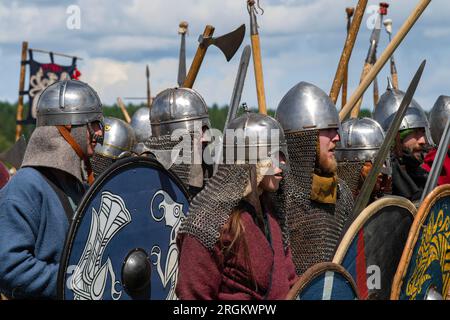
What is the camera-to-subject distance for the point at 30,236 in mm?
4402

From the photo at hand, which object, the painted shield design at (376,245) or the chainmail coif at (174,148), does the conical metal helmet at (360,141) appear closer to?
the chainmail coif at (174,148)

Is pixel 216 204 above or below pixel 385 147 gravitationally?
below

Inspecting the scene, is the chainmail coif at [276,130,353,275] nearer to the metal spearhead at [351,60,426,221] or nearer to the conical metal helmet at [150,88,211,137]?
the metal spearhead at [351,60,426,221]

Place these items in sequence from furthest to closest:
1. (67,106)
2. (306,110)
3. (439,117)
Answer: (439,117) → (306,110) → (67,106)

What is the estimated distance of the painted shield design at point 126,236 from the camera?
167 inches

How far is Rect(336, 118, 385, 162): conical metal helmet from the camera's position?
22.6 feet

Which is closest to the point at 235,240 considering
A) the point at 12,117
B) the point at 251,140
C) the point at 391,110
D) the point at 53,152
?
the point at 251,140

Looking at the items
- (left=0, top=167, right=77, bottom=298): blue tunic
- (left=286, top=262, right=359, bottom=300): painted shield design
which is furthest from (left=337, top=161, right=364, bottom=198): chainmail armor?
(left=0, top=167, right=77, bottom=298): blue tunic

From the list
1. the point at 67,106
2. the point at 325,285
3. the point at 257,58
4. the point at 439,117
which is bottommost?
the point at 325,285

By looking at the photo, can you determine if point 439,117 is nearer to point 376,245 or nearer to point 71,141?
point 376,245

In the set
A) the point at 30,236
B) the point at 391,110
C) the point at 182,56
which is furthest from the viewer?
the point at 391,110

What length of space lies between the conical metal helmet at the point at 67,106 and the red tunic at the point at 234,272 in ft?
4.18

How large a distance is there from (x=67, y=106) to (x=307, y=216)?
1.51 metres
